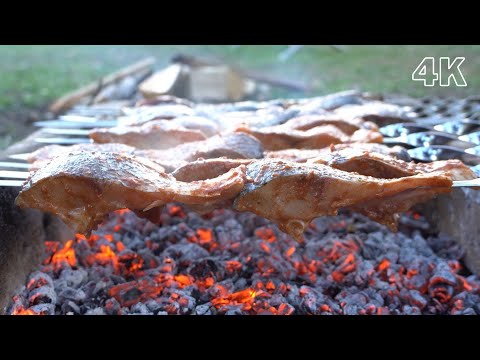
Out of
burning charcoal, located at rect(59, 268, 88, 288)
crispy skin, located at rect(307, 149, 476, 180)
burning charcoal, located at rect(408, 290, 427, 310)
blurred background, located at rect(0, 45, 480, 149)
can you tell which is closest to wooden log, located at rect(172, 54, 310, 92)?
blurred background, located at rect(0, 45, 480, 149)

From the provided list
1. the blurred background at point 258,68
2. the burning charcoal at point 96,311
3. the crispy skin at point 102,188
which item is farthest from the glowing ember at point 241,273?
the blurred background at point 258,68

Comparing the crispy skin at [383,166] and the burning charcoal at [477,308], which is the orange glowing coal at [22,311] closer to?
the crispy skin at [383,166]

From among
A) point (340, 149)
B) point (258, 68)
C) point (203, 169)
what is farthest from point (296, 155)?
point (258, 68)

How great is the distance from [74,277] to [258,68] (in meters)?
11.2

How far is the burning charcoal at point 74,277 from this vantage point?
9.00 feet

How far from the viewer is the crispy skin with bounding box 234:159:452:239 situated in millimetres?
1845

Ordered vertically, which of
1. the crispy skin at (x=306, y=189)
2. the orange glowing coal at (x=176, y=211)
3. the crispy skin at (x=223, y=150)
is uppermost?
the crispy skin at (x=223, y=150)

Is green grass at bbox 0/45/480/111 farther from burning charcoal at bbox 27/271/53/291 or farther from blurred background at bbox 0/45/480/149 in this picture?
burning charcoal at bbox 27/271/53/291

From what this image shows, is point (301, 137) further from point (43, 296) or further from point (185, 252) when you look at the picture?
point (43, 296)

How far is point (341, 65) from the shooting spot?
13562 mm

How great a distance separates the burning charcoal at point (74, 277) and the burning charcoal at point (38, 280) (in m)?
0.10

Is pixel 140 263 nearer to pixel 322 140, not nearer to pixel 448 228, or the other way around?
pixel 322 140
